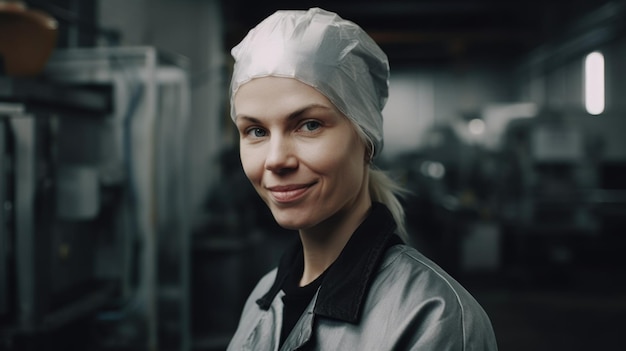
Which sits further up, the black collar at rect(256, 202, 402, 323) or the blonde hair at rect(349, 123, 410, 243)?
the blonde hair at rect(349, 123, 410, 243)

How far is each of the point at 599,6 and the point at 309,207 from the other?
6.62 meters

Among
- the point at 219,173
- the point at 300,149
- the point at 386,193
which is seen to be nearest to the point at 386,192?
the point at 386,193

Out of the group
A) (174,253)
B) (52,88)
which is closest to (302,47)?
(52,88)

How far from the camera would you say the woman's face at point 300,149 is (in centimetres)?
78

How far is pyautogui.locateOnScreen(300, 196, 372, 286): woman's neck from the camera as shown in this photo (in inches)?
34.5

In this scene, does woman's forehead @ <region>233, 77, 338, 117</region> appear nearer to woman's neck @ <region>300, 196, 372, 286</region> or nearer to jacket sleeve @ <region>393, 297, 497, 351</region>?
woman's neck @ <region>300, 196, 372, 286</region>

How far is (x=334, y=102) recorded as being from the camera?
0.79 metres

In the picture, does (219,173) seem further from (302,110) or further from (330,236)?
(302,110)

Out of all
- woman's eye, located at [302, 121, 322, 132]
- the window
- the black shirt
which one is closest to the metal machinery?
the black shirt

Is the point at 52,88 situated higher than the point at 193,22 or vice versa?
the point at 193,22

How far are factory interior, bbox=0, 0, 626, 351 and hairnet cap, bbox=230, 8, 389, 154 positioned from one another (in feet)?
0.86

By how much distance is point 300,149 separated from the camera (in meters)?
0.78

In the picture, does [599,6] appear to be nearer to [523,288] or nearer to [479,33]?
[479,33]

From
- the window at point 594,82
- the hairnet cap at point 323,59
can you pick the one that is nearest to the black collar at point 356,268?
the hairnet cap at point 323,59
